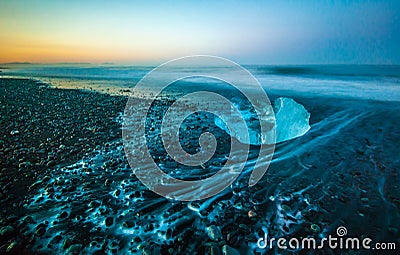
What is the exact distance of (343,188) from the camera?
13.4 feet

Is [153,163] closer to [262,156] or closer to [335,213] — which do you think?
[262,156]

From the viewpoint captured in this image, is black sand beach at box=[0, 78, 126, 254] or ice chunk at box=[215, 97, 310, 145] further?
ice chunk at box=[215, 97, 310, 145]

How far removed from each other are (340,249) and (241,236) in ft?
4.09

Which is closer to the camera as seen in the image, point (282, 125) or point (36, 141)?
point (36, 141)

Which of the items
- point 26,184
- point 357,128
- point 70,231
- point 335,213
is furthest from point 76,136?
point 357,128

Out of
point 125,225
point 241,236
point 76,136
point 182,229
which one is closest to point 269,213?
point 241,236

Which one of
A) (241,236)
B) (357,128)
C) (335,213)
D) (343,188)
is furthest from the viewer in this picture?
(357,128)

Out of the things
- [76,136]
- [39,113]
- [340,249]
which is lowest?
[340,249]

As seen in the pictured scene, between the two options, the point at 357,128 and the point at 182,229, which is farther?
the point at 357,128

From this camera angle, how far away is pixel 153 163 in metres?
5.31

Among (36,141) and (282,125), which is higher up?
(282,125)

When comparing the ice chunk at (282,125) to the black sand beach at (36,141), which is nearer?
the black sand beach at (36,141)

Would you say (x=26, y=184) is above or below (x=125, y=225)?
above

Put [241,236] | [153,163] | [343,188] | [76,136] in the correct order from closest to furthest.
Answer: [241,236] < [343,188] < [153,163] < [76,136]
